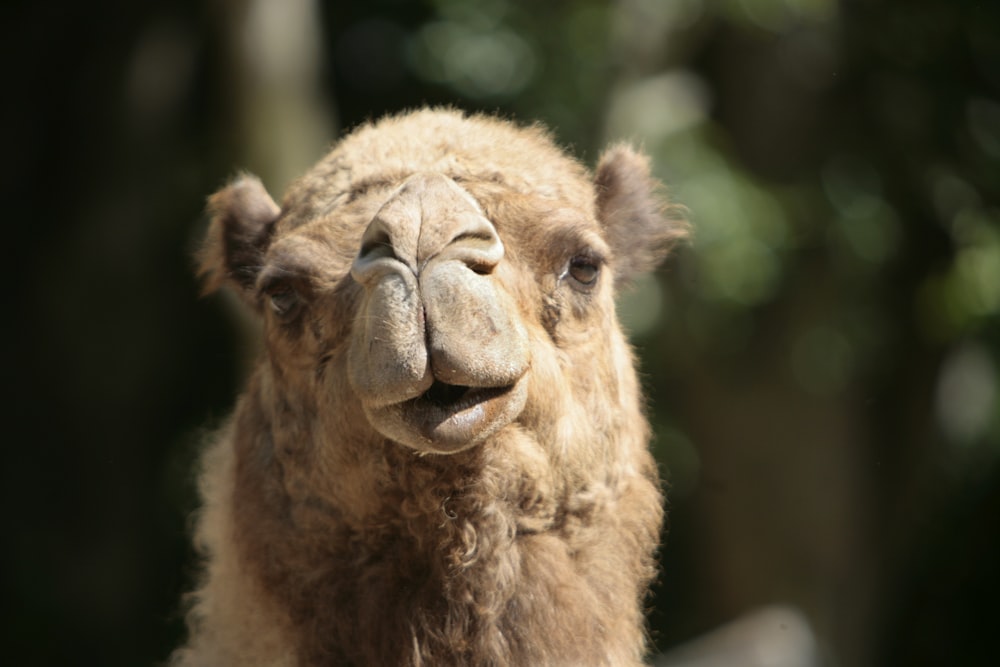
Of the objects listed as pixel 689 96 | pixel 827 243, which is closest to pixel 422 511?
pixel 827 243

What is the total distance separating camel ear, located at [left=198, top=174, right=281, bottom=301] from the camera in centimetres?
465

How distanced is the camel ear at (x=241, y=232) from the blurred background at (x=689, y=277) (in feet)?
18.6

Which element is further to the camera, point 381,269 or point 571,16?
point 571,16

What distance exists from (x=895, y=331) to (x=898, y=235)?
110cm

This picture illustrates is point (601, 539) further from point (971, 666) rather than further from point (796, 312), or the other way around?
point (971, 666)

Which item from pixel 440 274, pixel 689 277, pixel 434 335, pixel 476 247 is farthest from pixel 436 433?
pixel 689 277

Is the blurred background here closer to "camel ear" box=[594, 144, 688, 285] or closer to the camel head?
"camel ear" box=[594, 144, 688, 285]

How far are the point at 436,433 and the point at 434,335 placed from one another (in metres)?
0.25

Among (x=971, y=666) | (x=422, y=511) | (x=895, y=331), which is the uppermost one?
(x=895, y=331)

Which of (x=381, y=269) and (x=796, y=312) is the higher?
(x=796, y=312)

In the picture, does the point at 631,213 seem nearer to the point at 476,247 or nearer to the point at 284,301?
the point at 284,301

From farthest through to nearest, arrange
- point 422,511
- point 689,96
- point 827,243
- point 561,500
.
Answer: point 689,96 < point 827,243 < point 561,500 < point 422,511

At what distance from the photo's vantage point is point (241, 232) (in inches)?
184

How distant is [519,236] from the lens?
378cm
